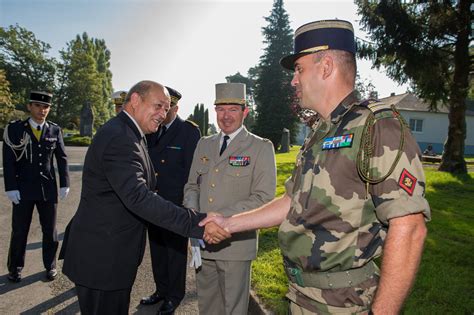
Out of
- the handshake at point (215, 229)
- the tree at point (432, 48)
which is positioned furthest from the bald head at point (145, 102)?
the tree at point (432, 48)

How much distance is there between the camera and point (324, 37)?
191cm

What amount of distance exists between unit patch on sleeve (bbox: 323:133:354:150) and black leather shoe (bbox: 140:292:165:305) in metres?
3.35

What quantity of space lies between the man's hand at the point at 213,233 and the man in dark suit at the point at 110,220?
0.41m

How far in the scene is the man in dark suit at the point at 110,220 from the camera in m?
2.46

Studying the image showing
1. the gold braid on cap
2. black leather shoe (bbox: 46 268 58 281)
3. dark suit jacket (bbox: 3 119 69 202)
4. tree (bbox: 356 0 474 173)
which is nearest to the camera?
the gold braid on cap

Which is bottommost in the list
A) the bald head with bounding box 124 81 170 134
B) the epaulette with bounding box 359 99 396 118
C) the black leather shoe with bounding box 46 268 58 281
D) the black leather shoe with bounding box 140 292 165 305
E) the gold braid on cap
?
the black leather shoe with bounding box 140 292 165 305

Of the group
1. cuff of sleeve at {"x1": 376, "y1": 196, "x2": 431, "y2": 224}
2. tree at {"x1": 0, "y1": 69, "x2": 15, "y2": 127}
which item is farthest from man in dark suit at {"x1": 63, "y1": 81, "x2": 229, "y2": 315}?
tree at {"x1": 0, "y1": 69, "x2": 15, "y2": 127}

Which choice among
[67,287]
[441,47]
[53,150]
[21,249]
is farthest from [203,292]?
[441,47]

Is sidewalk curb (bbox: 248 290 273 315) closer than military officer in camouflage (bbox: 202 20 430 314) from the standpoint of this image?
No

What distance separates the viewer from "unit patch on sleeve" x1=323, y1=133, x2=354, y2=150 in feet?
5.44

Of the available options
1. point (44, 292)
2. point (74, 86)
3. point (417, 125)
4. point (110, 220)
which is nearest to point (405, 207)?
point (110, 220)

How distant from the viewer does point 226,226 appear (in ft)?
9.53

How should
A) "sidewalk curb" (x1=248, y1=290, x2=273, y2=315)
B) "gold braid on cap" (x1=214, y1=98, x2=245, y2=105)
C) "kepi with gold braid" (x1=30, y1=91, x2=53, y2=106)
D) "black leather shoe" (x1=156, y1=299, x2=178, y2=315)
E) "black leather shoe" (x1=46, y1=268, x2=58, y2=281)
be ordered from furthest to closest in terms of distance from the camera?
"kepi with gold braid" (x1=30, y1=91, x2=53, y2=106)
"black leather shoe" (x1=46, y1=268, x2=58, y2=281)
"black leather shoe" (x1=156, y1=299, x2=178, y2=315)
"sidewalk curb" (x1=248, y1=290, x2=273, y2=315)
"gold braid on cap" (x1=214, y1=98, x2=245, y2=105)

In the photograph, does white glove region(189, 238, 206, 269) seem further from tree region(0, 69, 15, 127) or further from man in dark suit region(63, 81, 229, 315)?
tree region(0, 69, 15, 127)
